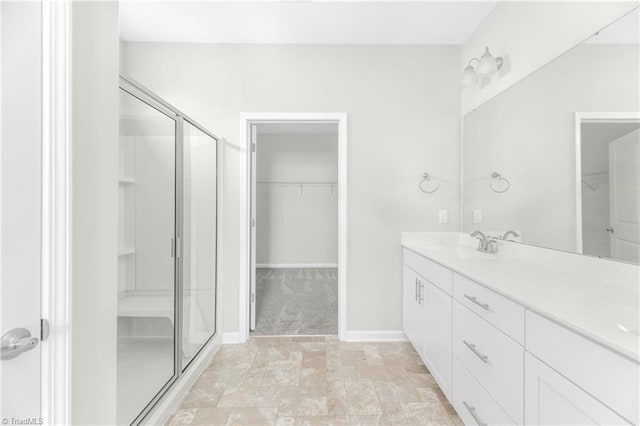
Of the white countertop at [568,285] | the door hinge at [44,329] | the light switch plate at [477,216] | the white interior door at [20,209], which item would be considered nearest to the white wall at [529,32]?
the light switch plate at [477,216]

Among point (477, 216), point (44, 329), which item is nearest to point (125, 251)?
point (44, 329)

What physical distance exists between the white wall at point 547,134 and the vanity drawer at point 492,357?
68 cm

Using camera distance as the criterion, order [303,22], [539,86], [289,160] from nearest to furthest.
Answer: [539,86] < [303,22] < [289,160]

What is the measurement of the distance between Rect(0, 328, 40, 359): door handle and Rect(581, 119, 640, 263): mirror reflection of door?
2.10m

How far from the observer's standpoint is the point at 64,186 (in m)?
0.80

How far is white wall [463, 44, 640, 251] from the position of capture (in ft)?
4.41

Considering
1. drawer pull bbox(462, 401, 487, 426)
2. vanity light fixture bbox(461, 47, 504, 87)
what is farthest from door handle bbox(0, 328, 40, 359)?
vanity light fixture bbox(461, 47, 504, 87)

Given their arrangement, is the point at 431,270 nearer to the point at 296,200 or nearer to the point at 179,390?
the point at 179,390

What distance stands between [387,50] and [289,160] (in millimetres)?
3147

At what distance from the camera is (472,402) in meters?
1.45

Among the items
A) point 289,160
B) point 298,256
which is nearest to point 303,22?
point 289,160

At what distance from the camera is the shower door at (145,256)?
147 cm

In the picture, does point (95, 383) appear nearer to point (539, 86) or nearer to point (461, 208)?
point (539, 86)

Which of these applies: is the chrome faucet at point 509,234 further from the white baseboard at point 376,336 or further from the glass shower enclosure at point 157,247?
the glass shower enclosure at point 157,247
